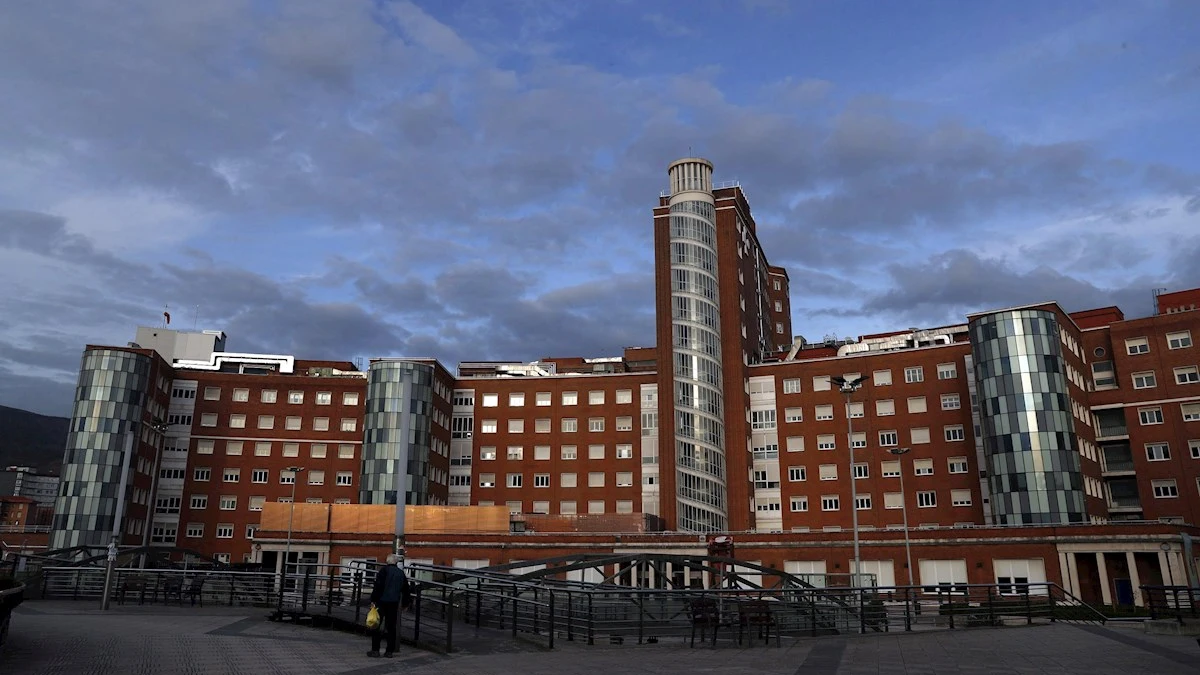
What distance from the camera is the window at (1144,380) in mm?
69125

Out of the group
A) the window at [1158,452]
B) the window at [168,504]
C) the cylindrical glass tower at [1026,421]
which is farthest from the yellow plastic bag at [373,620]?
the window at [168,504]

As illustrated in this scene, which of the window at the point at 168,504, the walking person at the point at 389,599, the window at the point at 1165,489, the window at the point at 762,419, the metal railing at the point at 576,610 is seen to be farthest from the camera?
the window at the point at 168,504

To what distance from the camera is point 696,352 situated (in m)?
78.4

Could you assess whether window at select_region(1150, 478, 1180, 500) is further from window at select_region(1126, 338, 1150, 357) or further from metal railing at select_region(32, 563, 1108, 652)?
metal railing at select_region(32, 563, 1108, 652)

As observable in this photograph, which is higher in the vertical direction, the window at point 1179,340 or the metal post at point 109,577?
the window at point 1179,340

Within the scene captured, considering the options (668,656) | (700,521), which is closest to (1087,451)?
(700,521)

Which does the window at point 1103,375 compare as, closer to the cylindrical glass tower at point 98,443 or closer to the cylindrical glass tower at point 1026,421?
the cylindrical glass tower at point 1026,421

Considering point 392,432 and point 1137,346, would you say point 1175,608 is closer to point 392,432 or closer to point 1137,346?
point 1137,346

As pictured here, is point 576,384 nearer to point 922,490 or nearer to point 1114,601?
point 922,490

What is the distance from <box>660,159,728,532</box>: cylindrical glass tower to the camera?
74562 millimetres

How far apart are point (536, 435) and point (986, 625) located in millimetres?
61224

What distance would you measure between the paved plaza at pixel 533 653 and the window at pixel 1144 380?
57.2 metres

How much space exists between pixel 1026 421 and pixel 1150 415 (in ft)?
43.6

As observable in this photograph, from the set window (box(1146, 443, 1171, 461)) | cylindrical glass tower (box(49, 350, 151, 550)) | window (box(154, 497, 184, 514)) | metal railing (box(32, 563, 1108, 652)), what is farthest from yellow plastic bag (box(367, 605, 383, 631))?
window (box(154, 497, 184, 514))
